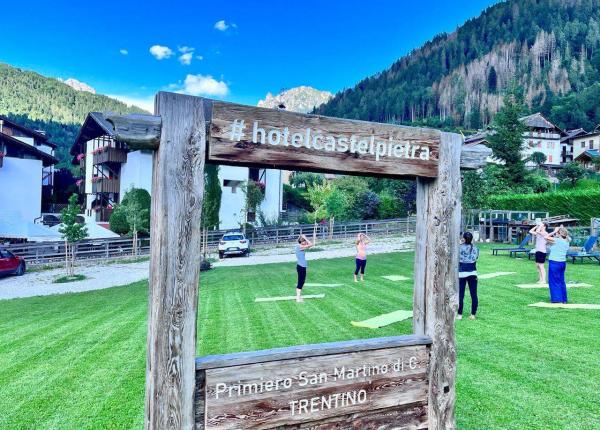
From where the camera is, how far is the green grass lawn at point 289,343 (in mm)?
4648

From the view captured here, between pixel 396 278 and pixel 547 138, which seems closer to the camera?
pixel 396 278

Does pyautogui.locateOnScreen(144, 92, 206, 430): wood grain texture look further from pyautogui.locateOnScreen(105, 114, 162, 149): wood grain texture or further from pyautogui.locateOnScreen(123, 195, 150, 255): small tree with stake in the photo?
pyautogui.locateOnScreen(123, 195, 150, 255): small tree with stake

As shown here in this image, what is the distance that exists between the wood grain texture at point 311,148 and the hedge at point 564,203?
85.0 ft

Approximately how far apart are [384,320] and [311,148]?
5.95 metres

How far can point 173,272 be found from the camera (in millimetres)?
2926

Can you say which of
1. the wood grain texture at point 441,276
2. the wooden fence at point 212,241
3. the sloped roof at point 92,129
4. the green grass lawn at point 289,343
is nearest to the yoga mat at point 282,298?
the green grass lawn at point 289,343

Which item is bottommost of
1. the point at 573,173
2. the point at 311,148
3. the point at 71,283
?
the point at 71,283

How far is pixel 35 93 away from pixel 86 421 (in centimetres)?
12443

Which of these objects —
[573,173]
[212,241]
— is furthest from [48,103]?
[573,173]

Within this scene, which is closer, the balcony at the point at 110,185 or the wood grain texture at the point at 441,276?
the wood grain texture at the point at 441,276

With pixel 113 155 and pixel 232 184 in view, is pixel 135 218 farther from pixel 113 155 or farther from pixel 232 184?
pixel 232 184

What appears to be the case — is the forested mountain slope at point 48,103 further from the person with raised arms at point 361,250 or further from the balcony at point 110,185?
the person with raised arms at point 361,250

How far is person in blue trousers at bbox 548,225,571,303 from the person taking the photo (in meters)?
8.94

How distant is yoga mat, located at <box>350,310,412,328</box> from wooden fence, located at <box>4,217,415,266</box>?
1613 centimetres
